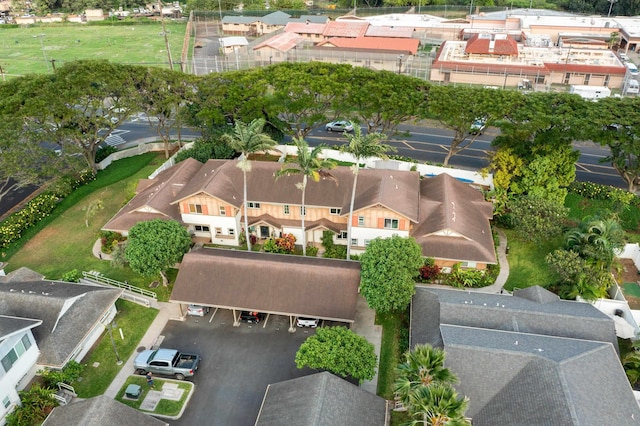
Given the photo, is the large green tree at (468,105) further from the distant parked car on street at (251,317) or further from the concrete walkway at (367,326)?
the distant parked car on street at (251,317)

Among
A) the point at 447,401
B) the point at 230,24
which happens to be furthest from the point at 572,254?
the point at 230,24

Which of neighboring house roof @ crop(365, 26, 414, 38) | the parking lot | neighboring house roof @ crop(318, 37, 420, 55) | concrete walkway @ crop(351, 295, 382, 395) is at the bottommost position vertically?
the parking lot

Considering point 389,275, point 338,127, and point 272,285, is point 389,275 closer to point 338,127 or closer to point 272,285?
point 272,285

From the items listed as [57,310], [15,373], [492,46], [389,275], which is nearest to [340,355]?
[389,275]

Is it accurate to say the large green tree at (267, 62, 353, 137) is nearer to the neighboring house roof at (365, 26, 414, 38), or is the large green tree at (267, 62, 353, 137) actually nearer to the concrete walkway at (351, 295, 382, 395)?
the concrete walkway at (351, 295, 382, 395)

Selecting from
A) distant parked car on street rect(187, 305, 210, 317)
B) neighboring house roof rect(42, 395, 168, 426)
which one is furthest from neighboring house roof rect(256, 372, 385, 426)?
distant parked car on street rect(187, 305, 210, 317)

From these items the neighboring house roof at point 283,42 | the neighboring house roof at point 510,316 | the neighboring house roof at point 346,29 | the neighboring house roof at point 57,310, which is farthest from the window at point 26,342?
the neighboring house roof at point 346,29
